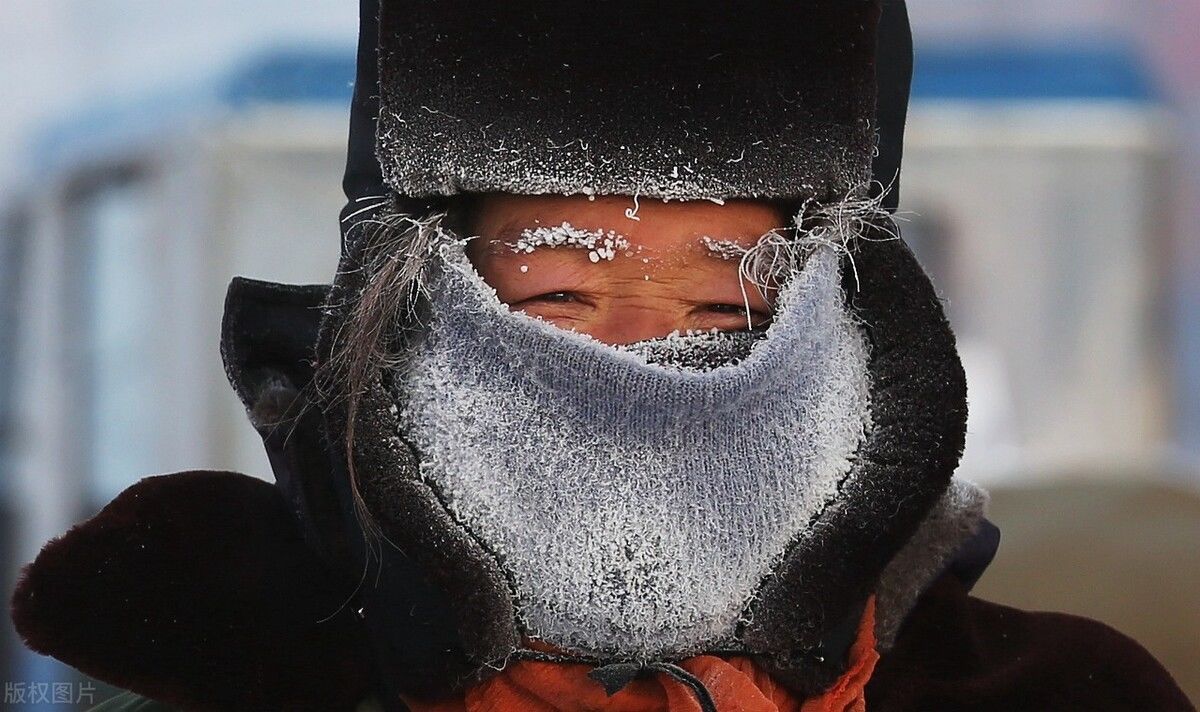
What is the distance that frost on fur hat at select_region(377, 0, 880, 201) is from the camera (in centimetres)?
179

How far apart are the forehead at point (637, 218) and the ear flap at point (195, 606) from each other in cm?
49

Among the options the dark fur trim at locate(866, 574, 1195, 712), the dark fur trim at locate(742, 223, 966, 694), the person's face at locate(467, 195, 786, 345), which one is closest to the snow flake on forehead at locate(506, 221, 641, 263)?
the person's face at locate(467, 195, 786, 345)

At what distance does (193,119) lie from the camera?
659 cm

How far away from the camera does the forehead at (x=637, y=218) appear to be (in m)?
1.83

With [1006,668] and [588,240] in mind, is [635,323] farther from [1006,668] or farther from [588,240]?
[1006,668]

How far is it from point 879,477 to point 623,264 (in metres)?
0.39

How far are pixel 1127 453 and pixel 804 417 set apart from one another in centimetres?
583

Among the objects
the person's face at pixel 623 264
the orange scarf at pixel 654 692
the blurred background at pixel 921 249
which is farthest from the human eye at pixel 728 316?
the blurred background at pixel 921 249

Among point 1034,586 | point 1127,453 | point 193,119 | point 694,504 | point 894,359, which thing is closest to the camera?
point 694,504

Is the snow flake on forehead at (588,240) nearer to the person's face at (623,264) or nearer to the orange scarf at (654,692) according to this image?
the person's face at (623,264)

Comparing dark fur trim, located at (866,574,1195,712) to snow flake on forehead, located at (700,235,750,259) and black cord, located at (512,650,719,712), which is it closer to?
black cord, located at (512,650,719,712)

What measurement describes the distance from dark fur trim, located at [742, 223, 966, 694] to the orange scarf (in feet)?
0.10

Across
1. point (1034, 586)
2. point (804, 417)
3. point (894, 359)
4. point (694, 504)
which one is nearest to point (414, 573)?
point (694, 504)

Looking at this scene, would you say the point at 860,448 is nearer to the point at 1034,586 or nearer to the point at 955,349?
the point at 955,349
